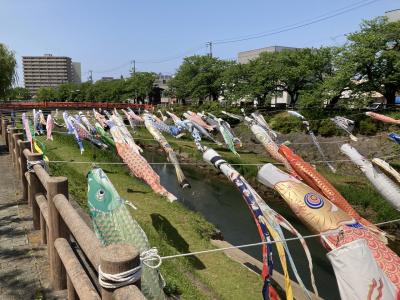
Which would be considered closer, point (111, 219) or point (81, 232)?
point (81, 232)

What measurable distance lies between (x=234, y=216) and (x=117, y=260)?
586 inches

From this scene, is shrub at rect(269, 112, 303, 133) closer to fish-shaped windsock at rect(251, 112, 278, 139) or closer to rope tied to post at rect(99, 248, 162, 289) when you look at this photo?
fish-shaped windsock at rect(251, 112, 278, 139)

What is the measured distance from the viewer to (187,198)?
19312mm

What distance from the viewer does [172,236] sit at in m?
11.0

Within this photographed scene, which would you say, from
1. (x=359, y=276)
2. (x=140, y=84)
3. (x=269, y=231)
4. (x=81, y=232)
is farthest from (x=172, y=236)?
(x=140, y=84)

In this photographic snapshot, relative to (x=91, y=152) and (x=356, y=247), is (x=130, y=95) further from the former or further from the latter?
(x=356, y=247)

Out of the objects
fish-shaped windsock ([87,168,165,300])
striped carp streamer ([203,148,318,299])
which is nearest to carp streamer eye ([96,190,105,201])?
fish-shaped windsock ([87,168,165,300])

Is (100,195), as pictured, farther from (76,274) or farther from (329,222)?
(329,222)

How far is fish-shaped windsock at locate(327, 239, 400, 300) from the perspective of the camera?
389cm

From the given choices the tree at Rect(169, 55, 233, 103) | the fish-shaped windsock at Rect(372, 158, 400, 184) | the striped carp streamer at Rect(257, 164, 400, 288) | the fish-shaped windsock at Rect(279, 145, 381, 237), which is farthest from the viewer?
the tree at Rect(169, 55, 233, 103)

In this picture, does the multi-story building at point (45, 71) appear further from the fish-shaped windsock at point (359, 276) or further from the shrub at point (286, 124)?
the fish-shaped windsock at point (359, 276)

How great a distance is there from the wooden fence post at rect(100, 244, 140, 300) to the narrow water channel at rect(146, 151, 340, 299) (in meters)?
9.65

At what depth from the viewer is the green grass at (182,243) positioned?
7965 mm

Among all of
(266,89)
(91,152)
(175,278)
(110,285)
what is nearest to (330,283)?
(175,278)
